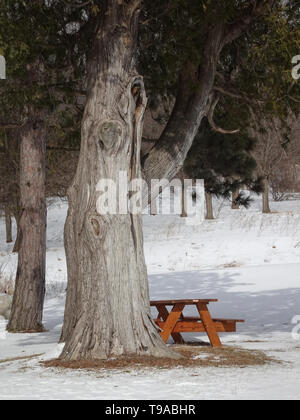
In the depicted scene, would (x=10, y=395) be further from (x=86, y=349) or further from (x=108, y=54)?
(x=108, y=54)

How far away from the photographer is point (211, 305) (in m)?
13.8

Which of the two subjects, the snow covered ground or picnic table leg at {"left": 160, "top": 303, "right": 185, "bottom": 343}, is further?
picnic table leg at {"left": 160, "top": 303, "right": 185, "bottom": 343}

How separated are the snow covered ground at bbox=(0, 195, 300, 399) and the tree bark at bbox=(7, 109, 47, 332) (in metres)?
0.55

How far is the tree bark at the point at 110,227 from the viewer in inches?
304

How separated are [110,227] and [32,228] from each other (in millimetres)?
4278

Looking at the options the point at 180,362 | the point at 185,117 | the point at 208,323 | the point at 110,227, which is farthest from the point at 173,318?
the point at 185,117

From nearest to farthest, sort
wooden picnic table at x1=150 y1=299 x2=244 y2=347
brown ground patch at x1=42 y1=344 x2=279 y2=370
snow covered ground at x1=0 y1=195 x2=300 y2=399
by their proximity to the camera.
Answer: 1. snow covered ground at x1=0 y1=195 x2=300 y2=399
2. brown ground patch at x1=42 y1=344 x2=279 y2=370
3. wooden picnic table at x1=150 y1=299 x2=244 y2=347

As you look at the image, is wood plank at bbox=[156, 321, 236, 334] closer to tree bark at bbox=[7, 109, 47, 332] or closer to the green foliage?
the green foliage

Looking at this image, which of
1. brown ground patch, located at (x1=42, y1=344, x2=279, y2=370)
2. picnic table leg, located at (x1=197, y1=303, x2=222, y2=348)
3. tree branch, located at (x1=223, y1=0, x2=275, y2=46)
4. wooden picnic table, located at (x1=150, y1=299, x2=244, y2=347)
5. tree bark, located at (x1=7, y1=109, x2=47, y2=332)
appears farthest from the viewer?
tree bark, located at (x1=7, y1=109, x2=47, y2=332)

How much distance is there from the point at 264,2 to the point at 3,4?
3.42 m

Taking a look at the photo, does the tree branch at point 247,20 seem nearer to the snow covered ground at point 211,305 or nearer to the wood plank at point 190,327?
the wood plank at point 190,327

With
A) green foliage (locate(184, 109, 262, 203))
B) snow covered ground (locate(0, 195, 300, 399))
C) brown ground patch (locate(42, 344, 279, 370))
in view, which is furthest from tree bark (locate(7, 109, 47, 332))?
brown ground patch (locate(42, 344, 279, 370))

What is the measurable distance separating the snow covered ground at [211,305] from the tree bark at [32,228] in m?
0.55

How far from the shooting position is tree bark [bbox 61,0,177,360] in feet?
25.3
